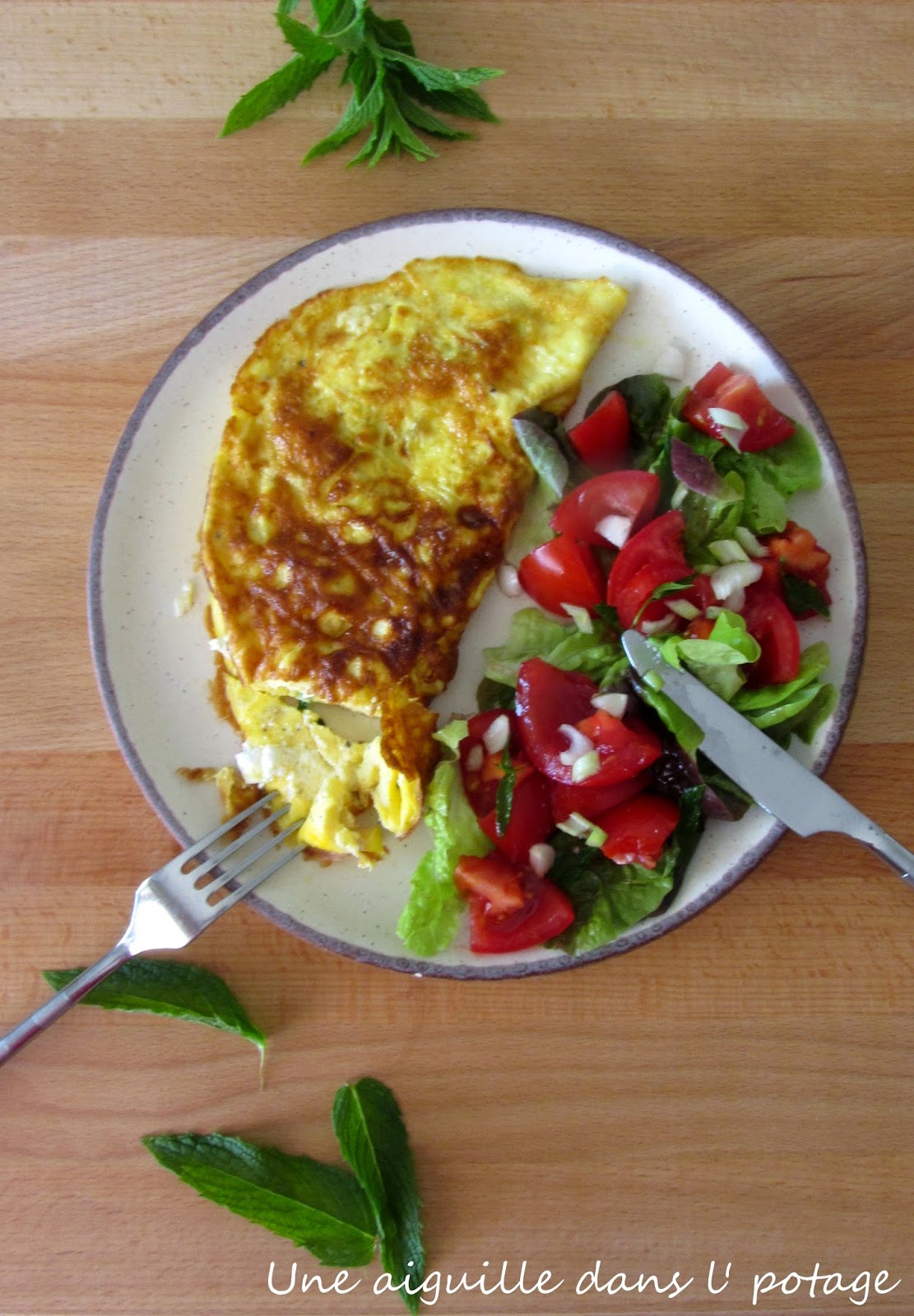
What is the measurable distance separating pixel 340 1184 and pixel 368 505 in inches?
79.4

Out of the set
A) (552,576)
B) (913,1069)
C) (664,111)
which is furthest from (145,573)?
(913,1069)

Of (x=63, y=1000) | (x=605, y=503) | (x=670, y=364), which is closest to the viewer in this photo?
(x=63, y=1000)

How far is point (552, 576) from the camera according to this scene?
9.68ft

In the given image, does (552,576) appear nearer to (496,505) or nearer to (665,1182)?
(496,505)

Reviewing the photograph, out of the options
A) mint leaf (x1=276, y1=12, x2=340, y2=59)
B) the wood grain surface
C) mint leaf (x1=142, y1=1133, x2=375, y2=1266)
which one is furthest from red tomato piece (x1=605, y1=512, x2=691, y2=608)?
mint leaf (x1=142, y1=1133, x2=375, y2=1266)

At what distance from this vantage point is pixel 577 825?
9.19ft

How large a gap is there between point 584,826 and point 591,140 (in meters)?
2.28

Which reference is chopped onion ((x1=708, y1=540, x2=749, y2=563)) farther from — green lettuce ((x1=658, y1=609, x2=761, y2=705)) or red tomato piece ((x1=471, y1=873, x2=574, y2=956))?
red tomato piece ((x1=471, y1=873, x2=574, y2=956))

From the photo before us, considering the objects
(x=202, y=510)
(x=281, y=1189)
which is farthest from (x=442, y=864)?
(x=202, y=510)

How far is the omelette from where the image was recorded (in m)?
2.88

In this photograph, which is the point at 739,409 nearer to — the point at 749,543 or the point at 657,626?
the point at 749,543

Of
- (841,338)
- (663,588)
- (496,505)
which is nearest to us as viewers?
(663,588)

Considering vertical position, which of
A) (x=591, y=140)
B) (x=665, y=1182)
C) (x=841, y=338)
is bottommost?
(x=665, y=1182)

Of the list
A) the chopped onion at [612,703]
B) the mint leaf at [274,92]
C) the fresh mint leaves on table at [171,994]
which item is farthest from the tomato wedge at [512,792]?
the mint leaf at [274,92]
